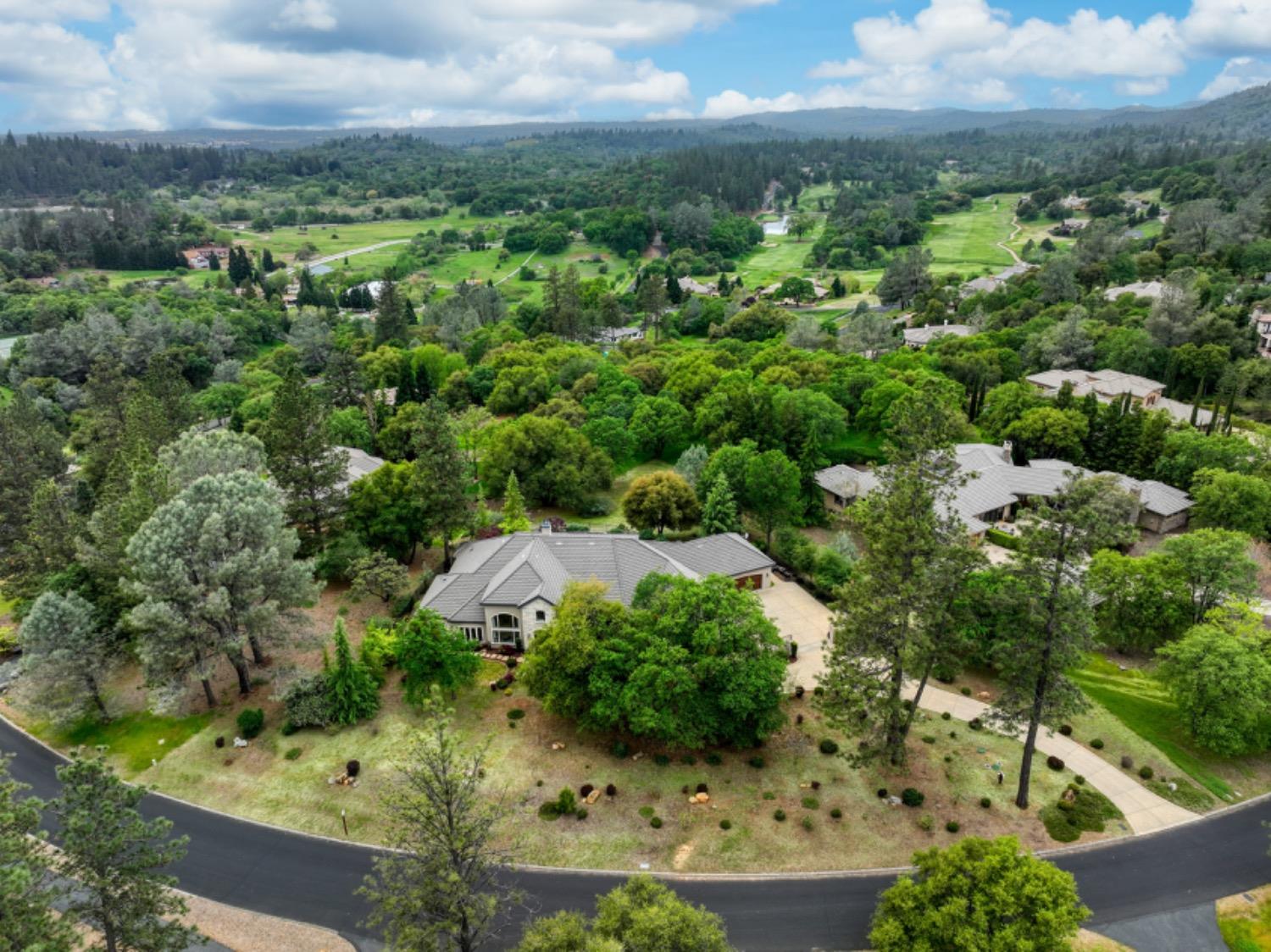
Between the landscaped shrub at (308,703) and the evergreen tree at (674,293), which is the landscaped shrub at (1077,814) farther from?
the evergreen tree at (674,293)

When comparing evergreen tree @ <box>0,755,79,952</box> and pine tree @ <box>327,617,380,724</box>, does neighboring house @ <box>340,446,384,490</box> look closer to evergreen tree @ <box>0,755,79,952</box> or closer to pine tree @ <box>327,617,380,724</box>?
pine tree @ <box>327,617,380,724</box>

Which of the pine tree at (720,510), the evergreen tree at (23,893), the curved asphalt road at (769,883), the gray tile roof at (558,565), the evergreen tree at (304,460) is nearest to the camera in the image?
the evergreen tree at (23,893)

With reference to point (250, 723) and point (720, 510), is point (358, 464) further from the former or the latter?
point (720, 510)

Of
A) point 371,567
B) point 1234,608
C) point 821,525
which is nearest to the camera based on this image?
point 1234,608

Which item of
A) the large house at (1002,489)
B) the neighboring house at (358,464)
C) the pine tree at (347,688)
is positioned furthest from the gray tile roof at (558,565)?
the neighboring house at (358,464)

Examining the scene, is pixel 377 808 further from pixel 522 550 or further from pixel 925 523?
pixel 925 523

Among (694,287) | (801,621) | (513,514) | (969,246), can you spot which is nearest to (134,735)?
(513,514)

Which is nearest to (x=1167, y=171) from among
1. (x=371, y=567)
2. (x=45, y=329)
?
(x=371, y=567)
